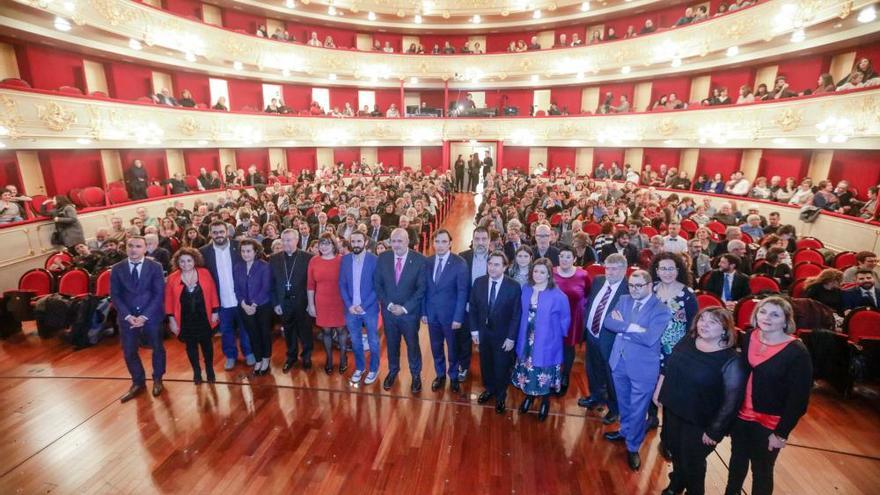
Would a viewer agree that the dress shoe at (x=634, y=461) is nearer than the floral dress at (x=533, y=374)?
Yes

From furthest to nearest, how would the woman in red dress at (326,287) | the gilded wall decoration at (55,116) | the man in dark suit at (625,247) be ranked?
the gilded wall decoration at (55,116) → the man in dark suit at (625,247) → the woman in red dress at (326,287)

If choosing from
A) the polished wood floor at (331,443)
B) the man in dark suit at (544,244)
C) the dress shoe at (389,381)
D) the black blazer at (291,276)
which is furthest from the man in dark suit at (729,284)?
the black blazer at (291,276)

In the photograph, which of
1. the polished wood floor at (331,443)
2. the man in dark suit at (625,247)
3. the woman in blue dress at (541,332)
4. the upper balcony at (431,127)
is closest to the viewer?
the polished wood floor at (331,443)

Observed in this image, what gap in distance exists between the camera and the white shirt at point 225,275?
14.3ft

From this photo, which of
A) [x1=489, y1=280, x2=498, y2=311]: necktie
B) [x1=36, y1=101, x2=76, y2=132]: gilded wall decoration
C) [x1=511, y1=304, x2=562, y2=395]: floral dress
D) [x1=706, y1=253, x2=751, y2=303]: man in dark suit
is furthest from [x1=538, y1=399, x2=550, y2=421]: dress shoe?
[x1=36, y1=101, x2=76, y2=132]: gilded wall decoration

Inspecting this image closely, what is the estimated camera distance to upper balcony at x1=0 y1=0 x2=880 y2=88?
931cm

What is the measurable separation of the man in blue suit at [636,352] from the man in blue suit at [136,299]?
4390 mm

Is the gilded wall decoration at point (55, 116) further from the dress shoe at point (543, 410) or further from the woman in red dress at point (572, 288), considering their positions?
the dress shoe at point (543, 410)

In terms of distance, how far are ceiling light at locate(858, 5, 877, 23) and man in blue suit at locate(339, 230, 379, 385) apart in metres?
11.7

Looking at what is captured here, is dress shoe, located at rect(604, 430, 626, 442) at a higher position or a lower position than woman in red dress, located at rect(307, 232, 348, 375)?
lower

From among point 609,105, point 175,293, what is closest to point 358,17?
point 609,105

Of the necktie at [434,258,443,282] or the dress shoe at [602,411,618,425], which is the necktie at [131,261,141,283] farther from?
the dress shoe at [602,411,618,425]

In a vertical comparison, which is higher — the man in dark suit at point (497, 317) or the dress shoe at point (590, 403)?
the man in dark suit at point (497, 317)

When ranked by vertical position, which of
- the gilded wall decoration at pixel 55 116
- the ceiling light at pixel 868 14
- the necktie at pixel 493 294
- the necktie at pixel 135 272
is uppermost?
the ceiling light at pixel 868 14
